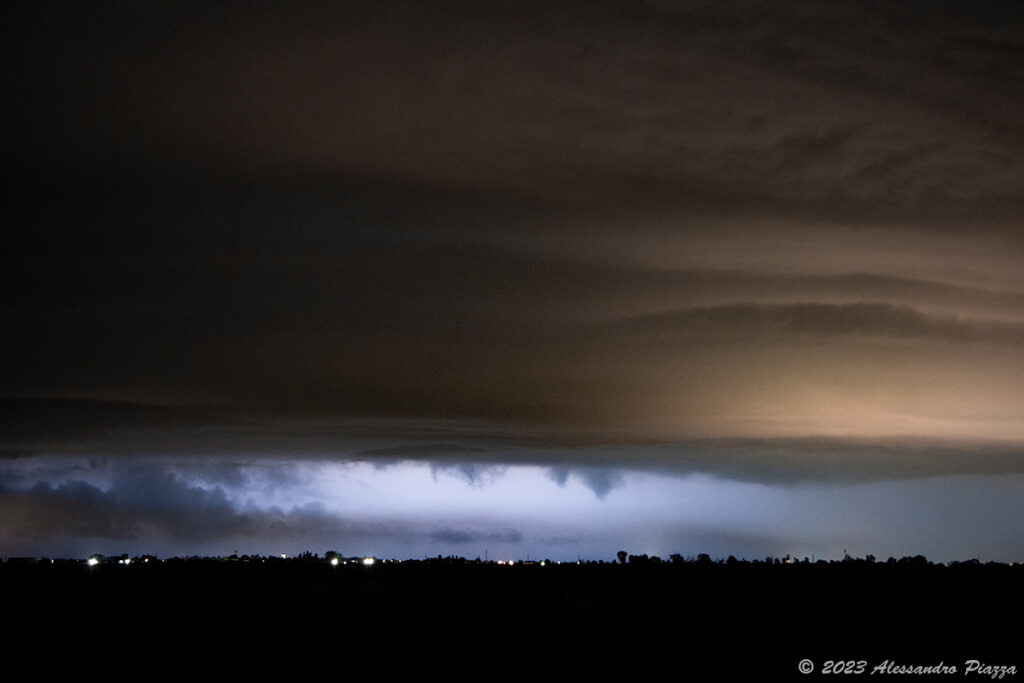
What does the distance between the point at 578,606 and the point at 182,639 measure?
23091 millimetres

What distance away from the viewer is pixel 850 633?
162ft

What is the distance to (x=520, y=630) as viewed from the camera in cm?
5225

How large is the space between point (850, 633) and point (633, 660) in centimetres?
1213

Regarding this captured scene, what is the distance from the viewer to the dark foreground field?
42.2m

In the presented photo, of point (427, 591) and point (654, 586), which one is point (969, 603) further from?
point (427, 591)

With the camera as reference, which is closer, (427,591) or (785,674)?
(785,674)

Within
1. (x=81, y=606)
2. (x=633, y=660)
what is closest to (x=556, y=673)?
(x=633, y=660)

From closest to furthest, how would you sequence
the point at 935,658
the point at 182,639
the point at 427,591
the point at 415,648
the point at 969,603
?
the point at 935,658
the point at 415,648
the point at 182,639
the point at 969,603
the point at 427,591

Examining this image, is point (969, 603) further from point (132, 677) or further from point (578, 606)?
point (132, 677)

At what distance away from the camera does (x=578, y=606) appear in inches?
2454

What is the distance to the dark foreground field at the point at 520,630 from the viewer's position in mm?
42219

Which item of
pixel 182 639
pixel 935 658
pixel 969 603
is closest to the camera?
pixel 935 658

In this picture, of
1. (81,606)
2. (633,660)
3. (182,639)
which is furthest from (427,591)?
(633,660)

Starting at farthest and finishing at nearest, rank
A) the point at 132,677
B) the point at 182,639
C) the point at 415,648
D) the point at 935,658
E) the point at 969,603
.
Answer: the point at 969,603, the point at 182,639, the point at 415,648, the point at 935,658, the point at 132,677
